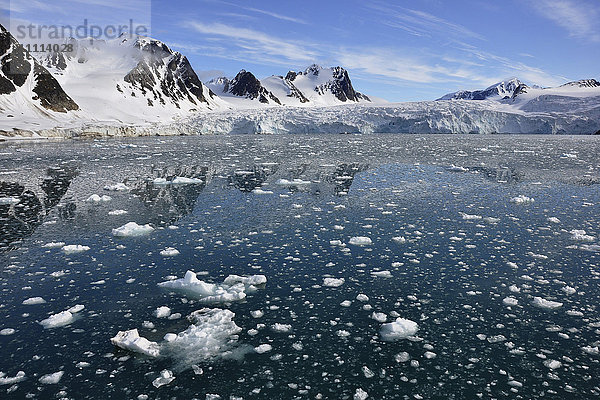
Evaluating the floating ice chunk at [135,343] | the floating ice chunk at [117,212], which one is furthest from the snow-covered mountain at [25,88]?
the floating ice chunk at [135,343]

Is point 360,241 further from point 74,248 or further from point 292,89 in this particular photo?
point 292,89

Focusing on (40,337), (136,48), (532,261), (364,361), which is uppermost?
(136,48)

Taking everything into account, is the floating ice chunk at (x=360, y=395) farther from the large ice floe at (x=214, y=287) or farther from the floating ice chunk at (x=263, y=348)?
the large ice floe at (x=214, y=287)

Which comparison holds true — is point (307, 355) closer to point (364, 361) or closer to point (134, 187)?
point (364, 361)

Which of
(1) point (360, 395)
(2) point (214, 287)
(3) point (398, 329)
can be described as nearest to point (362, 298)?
(3) point (398, 329)

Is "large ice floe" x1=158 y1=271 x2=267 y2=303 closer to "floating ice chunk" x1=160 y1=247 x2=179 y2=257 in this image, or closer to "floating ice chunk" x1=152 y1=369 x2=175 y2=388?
"floating ice chunk" x1=160 y1=247 x2=179 y2=257

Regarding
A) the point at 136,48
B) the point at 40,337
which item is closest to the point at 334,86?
the point at 136,48
